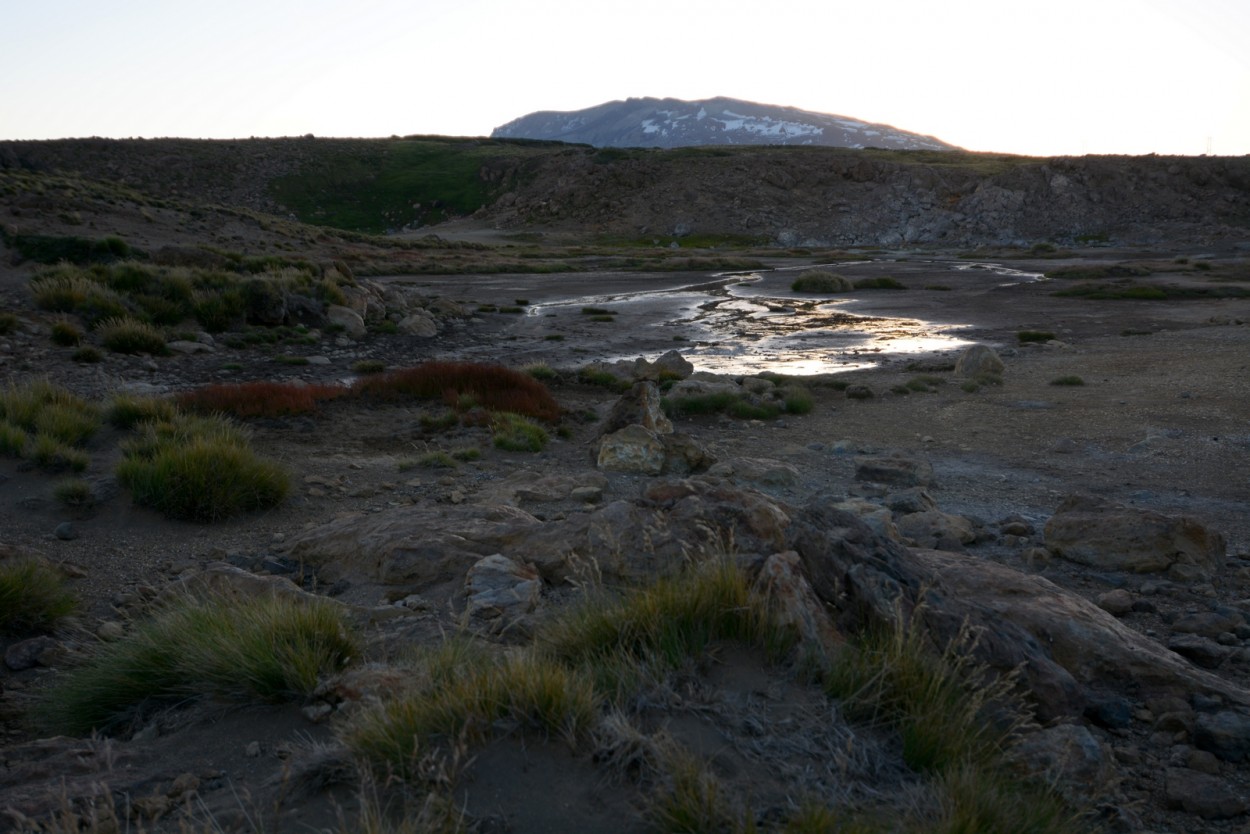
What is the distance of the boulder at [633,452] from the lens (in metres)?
9.42

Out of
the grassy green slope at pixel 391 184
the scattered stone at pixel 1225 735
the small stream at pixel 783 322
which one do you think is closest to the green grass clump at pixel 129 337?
the small stream at pixel 783 322

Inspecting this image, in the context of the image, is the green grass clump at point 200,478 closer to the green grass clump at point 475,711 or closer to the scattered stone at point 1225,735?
the green grass clump at point 475,711

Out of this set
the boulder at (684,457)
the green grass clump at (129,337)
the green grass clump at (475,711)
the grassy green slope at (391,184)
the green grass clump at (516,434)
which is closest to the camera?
the green grass clump at (475,711)

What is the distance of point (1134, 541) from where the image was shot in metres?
6.40

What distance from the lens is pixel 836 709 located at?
3.18 metres

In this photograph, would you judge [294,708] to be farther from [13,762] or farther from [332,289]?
[332,289]

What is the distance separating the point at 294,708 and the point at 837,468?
24.1 ft

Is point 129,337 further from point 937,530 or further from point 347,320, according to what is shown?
point 937,530

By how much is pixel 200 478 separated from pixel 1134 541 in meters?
7.16

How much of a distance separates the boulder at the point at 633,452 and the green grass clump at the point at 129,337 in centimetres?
1039

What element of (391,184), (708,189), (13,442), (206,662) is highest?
(708,189)

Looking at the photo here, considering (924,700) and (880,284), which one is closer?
(924,700)

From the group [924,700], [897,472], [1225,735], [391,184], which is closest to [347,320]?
[897,472]

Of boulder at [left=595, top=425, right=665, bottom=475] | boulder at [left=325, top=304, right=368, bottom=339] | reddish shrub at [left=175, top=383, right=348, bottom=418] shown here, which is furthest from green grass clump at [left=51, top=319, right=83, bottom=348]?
boulder at [left=595, top=425, right=665, bottom=475]
